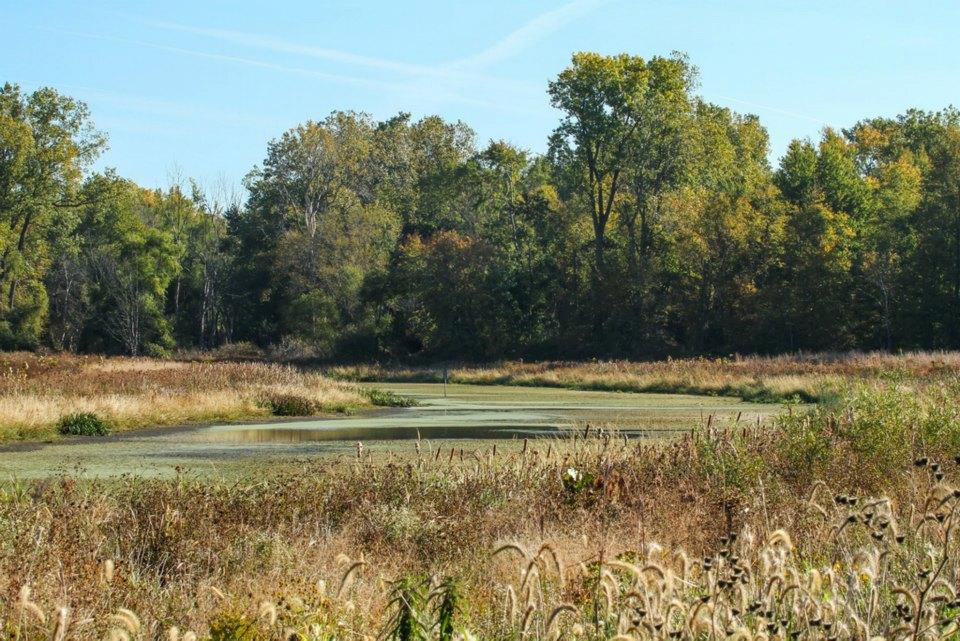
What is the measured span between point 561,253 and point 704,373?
26.4 metres

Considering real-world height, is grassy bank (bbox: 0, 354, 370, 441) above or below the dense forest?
below

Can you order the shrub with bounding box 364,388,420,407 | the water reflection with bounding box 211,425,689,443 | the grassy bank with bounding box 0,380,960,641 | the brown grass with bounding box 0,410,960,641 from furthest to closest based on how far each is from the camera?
the shrub with bounding box 364,388,420,407 → the water reflection with bounding box 211,425,689,443 → the brown grass with bounding box 0,410,960,641 → the grassy bank with bounding box 0,380,960,641

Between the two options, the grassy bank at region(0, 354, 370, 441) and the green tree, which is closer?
the grassy bank at region(0, 354, 370, 441)

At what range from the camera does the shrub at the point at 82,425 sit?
86.5 ft

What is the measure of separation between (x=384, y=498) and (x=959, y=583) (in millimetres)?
6696

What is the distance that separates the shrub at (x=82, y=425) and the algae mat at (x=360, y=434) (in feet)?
1.64

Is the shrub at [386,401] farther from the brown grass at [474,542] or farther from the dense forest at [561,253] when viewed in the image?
the dense forest at [561,253]

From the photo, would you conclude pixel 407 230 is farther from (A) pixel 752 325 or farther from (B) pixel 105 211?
(A) pixel 752 325

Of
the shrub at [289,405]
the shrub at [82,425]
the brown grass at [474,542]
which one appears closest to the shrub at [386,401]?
the shrub at [289,405]

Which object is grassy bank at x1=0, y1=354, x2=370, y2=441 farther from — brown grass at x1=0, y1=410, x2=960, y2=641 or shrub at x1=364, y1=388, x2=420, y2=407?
brown grass at x1=0, y1=410, x2=960, y2=641

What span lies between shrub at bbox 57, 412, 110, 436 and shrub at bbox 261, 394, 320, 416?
7847 mm

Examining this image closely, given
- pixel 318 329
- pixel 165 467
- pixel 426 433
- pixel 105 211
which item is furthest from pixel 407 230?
pixel 165 467

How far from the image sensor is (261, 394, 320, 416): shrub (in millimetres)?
34719

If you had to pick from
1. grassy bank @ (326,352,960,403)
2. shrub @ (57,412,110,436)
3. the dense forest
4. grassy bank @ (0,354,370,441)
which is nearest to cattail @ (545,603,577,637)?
grassy bank @ (0,354,370,441)
